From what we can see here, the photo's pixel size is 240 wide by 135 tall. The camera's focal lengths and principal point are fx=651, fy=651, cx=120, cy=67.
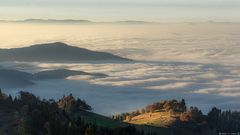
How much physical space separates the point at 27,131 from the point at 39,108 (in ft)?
55.5

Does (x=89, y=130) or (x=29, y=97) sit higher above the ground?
(x=29, y=97)

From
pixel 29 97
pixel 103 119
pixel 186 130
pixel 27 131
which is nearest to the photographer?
pixel 27 131

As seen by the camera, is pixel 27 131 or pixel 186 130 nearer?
pixel 27 131

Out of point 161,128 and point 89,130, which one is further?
point 161,128

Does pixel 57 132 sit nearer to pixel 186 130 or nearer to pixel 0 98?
pixel 0 98

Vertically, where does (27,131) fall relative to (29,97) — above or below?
below

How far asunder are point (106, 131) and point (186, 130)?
2918 inches

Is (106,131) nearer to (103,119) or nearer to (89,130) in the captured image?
(89,130)

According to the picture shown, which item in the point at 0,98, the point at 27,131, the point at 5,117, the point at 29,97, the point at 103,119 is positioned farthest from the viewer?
the point at 103,119

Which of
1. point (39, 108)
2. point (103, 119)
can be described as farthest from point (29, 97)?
point (39, 108)

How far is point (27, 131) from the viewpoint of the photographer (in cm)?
10981

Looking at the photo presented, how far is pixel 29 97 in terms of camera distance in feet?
534

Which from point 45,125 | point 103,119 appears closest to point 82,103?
point 103,119

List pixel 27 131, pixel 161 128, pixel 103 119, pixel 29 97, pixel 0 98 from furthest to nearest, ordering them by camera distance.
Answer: pixel 161 128
pixel 103 119
pixel 29 97
pixel 0 98
pixel 27 131
